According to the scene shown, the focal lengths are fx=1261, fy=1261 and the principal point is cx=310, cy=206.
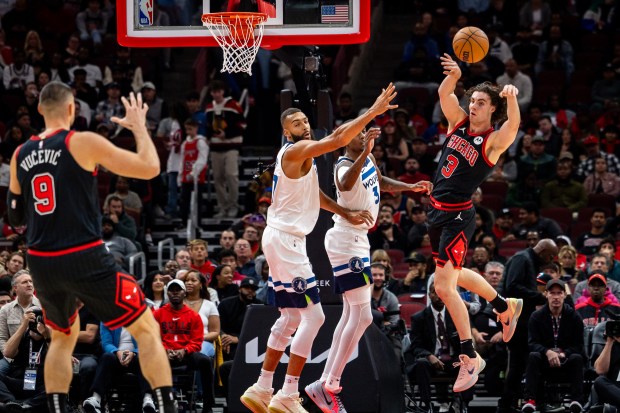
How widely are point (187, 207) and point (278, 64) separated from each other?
399 centimetres

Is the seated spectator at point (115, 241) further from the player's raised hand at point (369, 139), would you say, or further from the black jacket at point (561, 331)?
the player's raised hand at point (369, 139)

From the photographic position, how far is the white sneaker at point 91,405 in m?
13.8

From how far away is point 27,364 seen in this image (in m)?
14.0

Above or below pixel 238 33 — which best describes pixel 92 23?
below

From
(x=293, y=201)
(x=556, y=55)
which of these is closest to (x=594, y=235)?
(x=556, y=55)

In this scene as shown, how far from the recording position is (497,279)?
15453 mm

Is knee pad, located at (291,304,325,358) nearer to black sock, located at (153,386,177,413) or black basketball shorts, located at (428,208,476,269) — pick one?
black basketball shorts, located at (428,208,476,269)

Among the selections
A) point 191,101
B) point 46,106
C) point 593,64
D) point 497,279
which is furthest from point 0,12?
point 46,106

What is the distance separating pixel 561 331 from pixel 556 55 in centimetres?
947

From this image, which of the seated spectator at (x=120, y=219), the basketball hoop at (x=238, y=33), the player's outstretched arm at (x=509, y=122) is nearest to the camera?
the player's outstretched arm at (x=509, y=122)

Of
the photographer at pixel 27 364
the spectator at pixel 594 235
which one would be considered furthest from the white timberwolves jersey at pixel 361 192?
the spectator at pixel 594 235

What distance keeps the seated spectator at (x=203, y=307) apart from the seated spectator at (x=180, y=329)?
11.4 inches

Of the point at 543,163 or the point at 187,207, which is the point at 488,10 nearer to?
the point at 543,163

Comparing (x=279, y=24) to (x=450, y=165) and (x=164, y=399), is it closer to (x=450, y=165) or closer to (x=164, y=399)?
(x=450, y=165)
